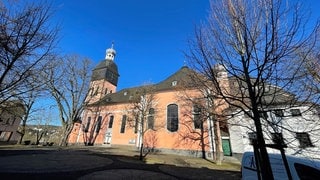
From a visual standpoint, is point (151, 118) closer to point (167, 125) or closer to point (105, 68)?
point (167, 125)

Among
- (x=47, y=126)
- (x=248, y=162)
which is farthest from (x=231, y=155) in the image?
(x=47, y=126)

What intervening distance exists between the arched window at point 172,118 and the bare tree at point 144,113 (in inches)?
89.0

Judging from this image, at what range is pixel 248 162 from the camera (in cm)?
574

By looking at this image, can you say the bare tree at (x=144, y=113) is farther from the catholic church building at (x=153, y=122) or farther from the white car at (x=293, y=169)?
the white car at (x=293, y=169)

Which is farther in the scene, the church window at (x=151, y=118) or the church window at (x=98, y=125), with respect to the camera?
the church window at (x=98, y=125)

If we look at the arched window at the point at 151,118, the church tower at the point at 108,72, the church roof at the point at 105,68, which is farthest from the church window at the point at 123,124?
the church roof at the point at 105,68

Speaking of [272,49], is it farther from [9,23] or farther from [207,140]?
[207,140]

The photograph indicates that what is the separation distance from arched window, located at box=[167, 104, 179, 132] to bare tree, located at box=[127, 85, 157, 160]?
2262mm

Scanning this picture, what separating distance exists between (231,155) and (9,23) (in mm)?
21290

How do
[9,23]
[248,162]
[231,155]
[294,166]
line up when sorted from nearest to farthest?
Result: [9,23], [294,166], [248,162], [231,155]

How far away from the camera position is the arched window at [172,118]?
2314 centimetres

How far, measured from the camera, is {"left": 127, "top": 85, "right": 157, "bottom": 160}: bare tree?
23875 millimetres

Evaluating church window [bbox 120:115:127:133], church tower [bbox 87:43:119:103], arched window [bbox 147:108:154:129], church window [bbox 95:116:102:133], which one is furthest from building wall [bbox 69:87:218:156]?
church tower [bbox 87:43:119:103]

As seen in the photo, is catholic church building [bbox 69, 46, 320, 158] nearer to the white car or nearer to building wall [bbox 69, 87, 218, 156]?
building wall [bbox 69, 87, 218, 156]
